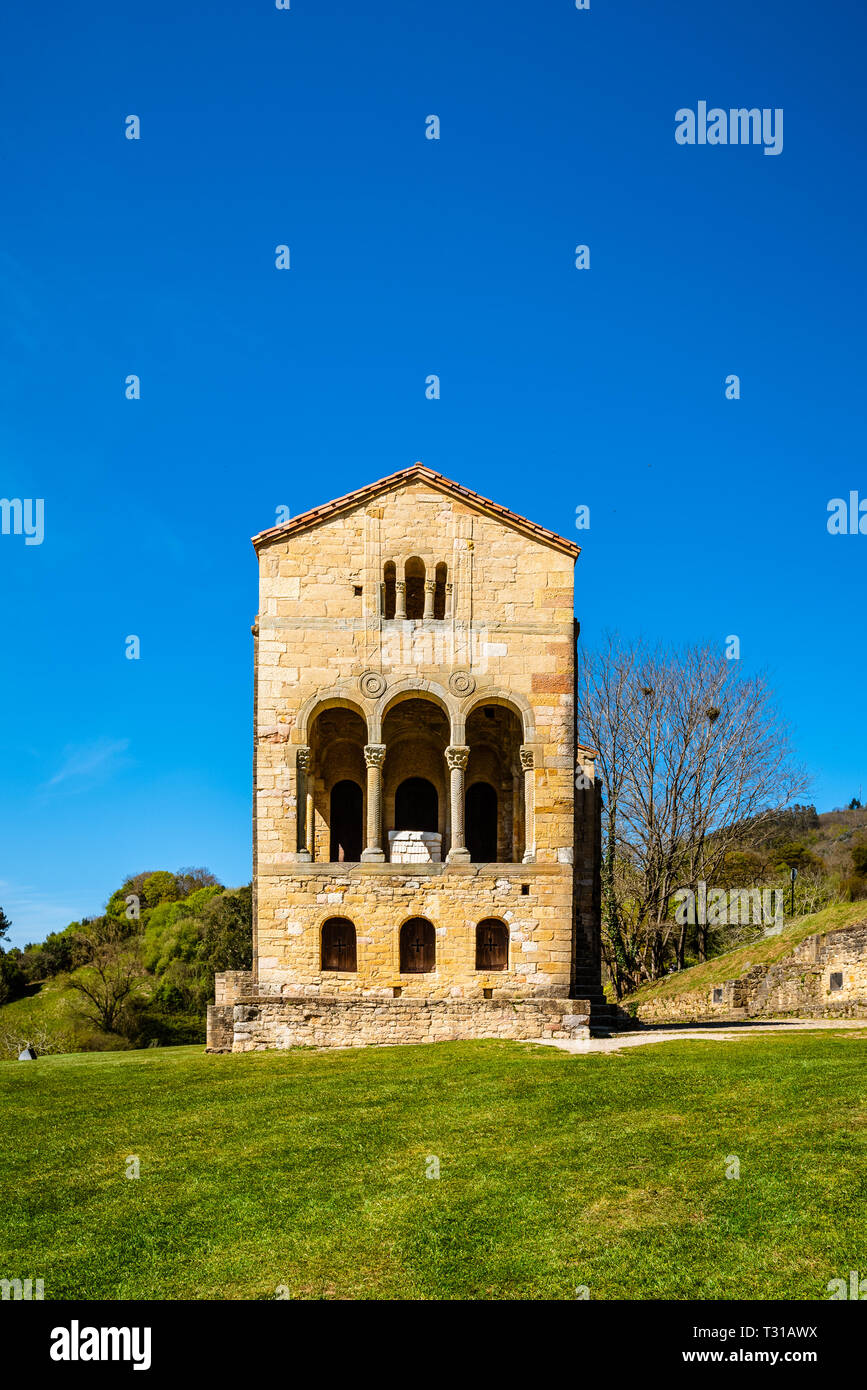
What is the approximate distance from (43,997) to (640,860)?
26.1 meters

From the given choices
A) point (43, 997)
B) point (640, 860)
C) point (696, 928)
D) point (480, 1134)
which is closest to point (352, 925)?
point (480, 1134)

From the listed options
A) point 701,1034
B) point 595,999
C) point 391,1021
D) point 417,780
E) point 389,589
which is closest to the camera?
point 391,1021

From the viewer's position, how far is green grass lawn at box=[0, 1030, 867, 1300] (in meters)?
8.16

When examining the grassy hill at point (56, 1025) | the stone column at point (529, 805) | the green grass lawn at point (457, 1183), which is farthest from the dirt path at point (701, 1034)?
the grassy hill at point (56, 1025)

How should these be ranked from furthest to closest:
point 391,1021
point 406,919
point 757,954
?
point 757,954, point 406,919, point 391,1021

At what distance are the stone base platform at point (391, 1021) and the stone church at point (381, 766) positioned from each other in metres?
0.04

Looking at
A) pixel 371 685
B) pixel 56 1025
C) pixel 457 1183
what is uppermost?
pixel 371 685

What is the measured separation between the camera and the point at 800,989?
2717 centimetres

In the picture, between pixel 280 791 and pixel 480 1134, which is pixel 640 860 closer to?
pixel 280 791

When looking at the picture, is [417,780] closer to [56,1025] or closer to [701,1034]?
[701,1034]

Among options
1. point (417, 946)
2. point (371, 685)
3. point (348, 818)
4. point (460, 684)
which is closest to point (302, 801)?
point (371, 685)

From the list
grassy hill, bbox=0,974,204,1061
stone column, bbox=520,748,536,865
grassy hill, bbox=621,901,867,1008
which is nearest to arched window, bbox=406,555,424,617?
stone column, bbox=520,748,536,865

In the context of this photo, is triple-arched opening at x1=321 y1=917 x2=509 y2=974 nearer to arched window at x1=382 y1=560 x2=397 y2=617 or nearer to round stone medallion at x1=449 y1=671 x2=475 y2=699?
round stone medallion at x1=449 y1=671 x2=475 y2=699

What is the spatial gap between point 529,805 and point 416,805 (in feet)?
17.2
